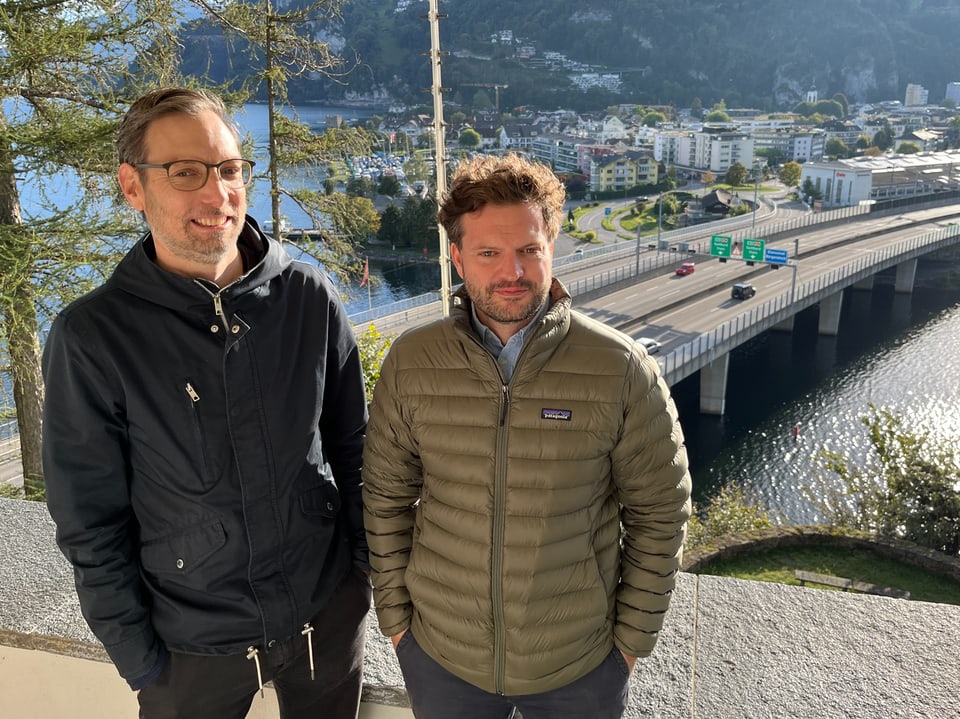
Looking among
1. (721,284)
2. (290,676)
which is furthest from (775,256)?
(290,676)

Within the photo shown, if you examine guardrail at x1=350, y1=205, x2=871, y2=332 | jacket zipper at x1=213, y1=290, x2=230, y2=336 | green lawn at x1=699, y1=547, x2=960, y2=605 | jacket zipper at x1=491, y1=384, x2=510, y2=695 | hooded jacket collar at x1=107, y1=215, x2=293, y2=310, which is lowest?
guardrail at x1=350, y1=205, x2=871, y2=332

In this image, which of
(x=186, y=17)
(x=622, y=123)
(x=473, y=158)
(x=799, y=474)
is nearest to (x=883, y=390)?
(x=799, y=474)

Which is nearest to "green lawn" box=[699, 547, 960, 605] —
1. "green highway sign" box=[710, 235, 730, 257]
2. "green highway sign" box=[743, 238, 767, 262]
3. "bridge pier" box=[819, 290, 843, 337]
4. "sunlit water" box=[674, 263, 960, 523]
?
"sunlit water" box=[674, 263, 960, 523]

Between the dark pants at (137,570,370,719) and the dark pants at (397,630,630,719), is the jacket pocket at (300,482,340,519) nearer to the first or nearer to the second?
the dark pants at (137,570,370,719)

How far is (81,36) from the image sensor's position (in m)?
5.00

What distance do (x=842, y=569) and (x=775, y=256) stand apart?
74.1ft

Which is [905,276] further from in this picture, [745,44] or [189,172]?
[745,44]

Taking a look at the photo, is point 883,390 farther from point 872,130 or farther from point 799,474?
point 872,130

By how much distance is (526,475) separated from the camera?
1188mm

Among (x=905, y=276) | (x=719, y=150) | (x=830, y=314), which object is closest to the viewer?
(x=830, y=314)

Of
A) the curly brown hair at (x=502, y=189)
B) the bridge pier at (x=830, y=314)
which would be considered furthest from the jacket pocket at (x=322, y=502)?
the bridge pier at (x=830, y=314)

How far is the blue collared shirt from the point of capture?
4.03ft

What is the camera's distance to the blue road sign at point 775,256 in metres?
25.4

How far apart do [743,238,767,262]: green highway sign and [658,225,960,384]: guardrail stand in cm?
187
